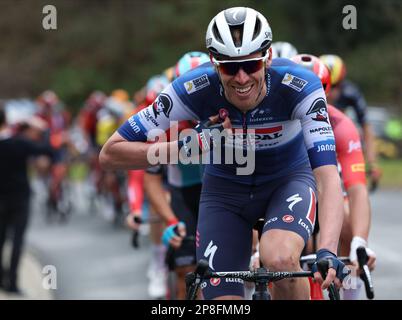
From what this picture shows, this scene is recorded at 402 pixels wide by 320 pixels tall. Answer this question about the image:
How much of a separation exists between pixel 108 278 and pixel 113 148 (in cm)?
652

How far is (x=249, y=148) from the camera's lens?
18.2 ft

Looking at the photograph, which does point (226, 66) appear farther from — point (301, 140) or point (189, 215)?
point (189, 215)

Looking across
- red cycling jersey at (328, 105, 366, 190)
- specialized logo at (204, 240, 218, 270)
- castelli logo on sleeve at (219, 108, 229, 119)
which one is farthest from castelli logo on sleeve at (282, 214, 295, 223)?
red cycling jersey at (328, 105, 366, 190)

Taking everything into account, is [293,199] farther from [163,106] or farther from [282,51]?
[282,51]

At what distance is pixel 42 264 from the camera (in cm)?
1328

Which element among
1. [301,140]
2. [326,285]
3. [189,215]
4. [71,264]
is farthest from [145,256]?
[326,285]

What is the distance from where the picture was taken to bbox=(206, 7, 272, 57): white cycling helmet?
5078 millimetres

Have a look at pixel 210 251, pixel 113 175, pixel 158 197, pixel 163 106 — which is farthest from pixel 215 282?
pixel 113 175

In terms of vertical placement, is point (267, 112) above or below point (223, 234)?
above

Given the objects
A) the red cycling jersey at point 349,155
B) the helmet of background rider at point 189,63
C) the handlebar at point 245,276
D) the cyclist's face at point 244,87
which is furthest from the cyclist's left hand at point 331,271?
the helmet of background rider at point 189,63

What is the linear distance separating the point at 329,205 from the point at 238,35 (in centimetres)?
98

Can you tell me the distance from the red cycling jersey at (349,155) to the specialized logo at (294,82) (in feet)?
4.03

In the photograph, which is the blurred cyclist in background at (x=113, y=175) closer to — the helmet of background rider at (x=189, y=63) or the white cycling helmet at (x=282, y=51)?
the helmet of background rider at (x=189, y=63)

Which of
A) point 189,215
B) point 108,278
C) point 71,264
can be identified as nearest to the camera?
point 189,215
